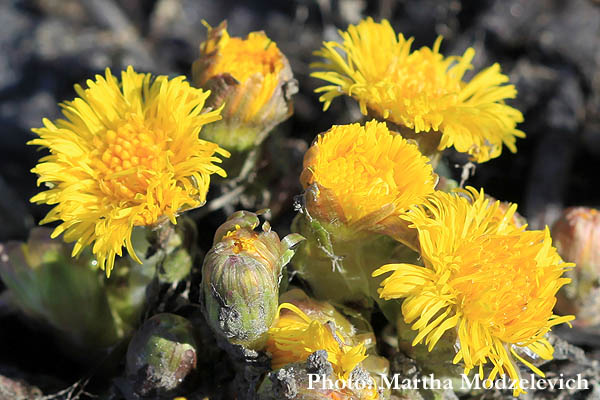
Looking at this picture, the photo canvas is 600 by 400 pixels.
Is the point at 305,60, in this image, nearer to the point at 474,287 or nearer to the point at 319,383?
the point at 474,287

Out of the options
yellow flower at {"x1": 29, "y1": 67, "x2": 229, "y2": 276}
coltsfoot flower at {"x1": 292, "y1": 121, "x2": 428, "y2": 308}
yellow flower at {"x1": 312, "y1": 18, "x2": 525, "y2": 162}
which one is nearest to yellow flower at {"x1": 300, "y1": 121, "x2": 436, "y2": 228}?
coltsfoot flower at {"x1": 292, "y1": 121, "x2": 428, "y2": 308}

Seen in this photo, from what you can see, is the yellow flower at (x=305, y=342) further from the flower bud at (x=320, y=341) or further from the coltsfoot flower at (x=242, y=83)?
the coltsfoot flower at (x=242, y=83)

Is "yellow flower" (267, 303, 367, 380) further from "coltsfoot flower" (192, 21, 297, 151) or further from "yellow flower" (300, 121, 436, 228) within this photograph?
"coltsfoot flower" (192, 21, 297, 151)

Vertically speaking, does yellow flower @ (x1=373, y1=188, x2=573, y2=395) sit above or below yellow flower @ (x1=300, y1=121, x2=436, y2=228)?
below

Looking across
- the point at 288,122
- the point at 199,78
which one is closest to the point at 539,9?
the point at 288,122

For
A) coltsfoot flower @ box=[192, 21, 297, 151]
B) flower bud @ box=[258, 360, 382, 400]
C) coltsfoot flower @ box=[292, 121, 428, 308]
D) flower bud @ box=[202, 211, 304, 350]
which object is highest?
coltsfoot flower @ box=[192, 21, 297, 151]

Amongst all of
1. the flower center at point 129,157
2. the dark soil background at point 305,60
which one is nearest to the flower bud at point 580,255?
the dark soil background at point 305,60

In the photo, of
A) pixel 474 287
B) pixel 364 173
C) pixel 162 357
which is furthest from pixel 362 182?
pixel 162 357
